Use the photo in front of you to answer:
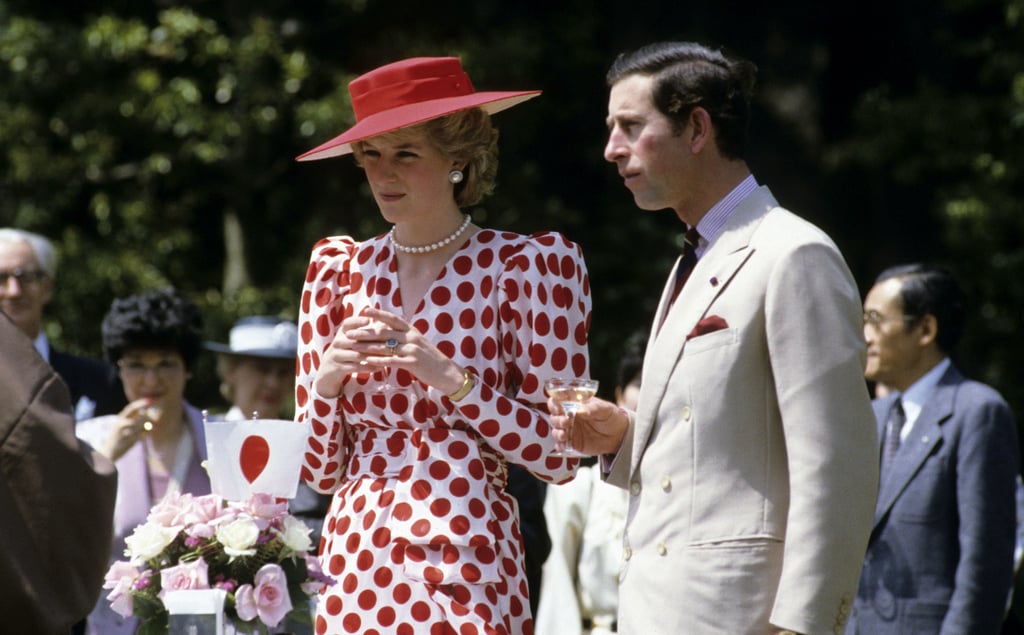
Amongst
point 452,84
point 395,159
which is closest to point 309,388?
point 395,159

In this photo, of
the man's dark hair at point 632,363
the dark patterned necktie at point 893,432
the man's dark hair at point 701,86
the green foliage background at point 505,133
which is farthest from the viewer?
the green foliage background at point 505,133

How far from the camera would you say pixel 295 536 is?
3467 millimetres

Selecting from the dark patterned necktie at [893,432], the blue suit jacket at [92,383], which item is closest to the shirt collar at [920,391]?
the dark patterned necktie at [893,432]

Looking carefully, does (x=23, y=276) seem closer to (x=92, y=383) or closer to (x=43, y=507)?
(x=92, y=383)

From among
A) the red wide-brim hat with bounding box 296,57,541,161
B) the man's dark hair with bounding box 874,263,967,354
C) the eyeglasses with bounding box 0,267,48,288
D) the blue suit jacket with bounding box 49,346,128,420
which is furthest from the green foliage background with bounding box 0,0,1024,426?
the red wide-brim hat with bounding box 296,57,541,161

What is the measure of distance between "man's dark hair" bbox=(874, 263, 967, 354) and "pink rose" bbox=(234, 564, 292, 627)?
9.94ft

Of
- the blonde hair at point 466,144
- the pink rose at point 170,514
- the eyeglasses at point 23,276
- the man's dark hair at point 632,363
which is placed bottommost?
the pink rose at point 170,514

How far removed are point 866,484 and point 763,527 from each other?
23 centimetres

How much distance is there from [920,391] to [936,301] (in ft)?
1.20

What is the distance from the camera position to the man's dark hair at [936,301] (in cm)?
557

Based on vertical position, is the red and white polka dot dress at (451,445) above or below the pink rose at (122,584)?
above

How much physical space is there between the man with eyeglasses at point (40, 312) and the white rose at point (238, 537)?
279 cm

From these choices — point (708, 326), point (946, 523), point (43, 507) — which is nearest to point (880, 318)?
point (946, 523)

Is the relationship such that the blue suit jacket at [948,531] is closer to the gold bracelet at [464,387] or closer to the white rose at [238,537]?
the gold bracelet at [464,387]
